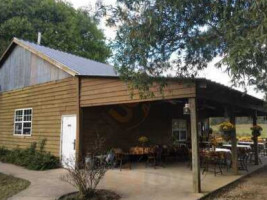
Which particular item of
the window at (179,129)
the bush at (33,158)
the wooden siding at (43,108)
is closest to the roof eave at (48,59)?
the wooden siding at (43,108)

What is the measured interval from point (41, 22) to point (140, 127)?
1894 centimetres

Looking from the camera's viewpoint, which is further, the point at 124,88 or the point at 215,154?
the point at 215,154

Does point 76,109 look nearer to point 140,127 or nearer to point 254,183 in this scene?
point 140,127

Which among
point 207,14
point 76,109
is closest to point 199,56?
point 207,14

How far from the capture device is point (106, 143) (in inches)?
521

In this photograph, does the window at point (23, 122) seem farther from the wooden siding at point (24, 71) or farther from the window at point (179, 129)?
the window at point (179, 129)

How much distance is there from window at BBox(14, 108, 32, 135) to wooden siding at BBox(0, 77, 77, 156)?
243 millimetres

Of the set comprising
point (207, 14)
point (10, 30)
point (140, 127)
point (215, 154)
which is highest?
point (10, 30)

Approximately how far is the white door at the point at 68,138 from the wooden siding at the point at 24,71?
1.86 m

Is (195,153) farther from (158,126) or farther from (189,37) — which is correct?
(158,126)

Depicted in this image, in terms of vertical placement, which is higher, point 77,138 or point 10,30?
point 10,30

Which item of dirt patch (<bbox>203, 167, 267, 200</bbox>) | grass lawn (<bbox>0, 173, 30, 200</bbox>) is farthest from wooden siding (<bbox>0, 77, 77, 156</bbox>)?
dirt patch (<bbox>203, 167, 267, 200</bbox>)

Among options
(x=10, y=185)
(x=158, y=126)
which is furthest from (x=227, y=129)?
(x=10, y=185)

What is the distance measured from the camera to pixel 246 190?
8.99 metres
